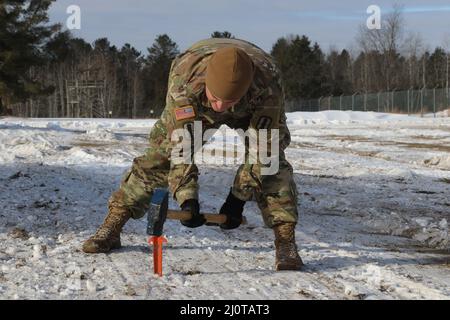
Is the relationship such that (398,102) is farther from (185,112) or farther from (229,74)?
(229,74)

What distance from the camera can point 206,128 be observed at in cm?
379

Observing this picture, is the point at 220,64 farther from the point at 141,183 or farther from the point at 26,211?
the point at 26,211

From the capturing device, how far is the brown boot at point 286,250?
3.65m

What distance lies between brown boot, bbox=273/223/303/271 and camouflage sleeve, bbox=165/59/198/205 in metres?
0.61

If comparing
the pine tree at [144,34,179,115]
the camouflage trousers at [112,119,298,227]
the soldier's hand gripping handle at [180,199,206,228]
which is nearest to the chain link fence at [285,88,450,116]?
the pine tree at [144,34,179,115]

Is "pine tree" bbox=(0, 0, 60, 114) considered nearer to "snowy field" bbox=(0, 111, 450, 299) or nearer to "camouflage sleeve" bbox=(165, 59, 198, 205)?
"snowy field" bbox=(0, 111, 450, 299)

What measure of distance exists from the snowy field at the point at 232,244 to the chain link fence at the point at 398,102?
40.7m

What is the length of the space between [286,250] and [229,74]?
1.19m

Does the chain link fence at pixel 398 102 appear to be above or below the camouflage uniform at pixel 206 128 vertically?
above

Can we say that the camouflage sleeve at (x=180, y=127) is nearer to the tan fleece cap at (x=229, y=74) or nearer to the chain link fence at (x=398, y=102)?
the tan fleece cap at (x=229, y=74)

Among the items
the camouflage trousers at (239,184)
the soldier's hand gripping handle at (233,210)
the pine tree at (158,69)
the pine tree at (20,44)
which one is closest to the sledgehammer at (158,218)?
the soldier's hand gripping handle at (233,210)

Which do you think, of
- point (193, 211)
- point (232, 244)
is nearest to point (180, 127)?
point (193, 211)

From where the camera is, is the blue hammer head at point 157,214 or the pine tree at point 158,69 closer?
the blue hammer head at point 157,214

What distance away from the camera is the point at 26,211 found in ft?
17.3
